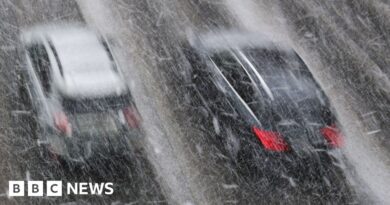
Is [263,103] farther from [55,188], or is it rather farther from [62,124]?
[55,188]

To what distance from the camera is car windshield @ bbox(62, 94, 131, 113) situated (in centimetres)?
979

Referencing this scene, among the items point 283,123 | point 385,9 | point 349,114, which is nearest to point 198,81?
point 283,123

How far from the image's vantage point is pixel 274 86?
1079cm

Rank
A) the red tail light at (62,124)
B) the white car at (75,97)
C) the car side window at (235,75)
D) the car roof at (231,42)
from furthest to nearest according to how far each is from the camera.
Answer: the car roof at (231,42) < the car side window at (235,75) < the white car at (75,97) < the red tail light at (62,124)

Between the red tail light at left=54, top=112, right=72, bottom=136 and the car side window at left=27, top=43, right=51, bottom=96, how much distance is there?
1.83 ft

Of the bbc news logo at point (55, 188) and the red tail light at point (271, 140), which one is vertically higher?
the red tail light at point (271, 140)

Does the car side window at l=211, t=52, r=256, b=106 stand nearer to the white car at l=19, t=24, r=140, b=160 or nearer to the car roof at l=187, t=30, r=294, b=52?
the car roof at l=187, t=30, r=294, b=52

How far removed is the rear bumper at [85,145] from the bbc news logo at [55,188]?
418 millimetres

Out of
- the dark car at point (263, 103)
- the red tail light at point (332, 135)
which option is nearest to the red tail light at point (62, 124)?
the dark car at point (263, 103)

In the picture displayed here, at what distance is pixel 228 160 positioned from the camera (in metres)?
10.7

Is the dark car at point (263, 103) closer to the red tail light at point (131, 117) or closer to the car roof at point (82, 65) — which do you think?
the red tail light at point (131, 117)

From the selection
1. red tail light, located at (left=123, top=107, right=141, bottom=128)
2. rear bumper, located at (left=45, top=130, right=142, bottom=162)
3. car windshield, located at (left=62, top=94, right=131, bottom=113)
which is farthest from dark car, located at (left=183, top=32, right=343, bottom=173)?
car windshield, located at (left=62, top=94, right=131, bottom=113)

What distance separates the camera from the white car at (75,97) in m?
9.76

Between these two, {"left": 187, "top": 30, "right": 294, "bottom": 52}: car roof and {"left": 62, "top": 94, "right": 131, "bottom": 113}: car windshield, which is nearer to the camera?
{"left": 62, "top": 94, "right": 131, "bottom": 113}: car windshield
